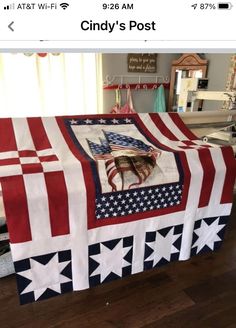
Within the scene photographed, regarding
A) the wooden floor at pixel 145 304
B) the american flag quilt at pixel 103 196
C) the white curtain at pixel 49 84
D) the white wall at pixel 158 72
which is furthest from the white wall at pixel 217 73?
the wooden floor at pixel 145 304

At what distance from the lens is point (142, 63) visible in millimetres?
2646

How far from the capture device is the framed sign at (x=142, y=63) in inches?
102

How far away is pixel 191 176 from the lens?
1459 millimetres

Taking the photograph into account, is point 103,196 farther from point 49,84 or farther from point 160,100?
point 160,100

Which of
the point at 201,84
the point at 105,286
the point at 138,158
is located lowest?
the point at 105,286

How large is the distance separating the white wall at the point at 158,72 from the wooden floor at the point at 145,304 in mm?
1382

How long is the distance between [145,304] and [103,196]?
0.59 meters

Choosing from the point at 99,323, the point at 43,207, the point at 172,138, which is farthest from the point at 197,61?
the point at 99,323

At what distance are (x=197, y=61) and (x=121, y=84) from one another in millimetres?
748
